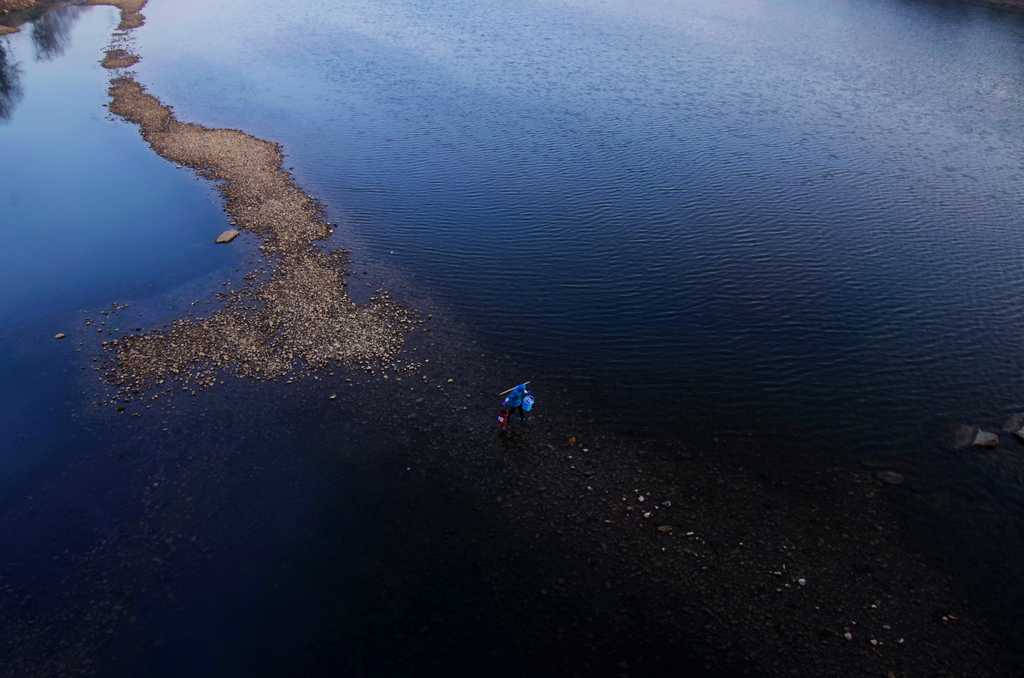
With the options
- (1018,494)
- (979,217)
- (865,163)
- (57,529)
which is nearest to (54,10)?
(57,529)

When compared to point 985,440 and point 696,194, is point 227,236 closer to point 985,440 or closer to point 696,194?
point 696,194

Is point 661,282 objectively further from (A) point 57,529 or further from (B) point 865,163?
(A) point 57,529

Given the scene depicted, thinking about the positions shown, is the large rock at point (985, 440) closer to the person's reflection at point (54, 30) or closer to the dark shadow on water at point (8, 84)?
the dark shadow on water at point (8, 84)

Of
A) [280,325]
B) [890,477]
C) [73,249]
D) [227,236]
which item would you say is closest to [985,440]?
[890,477]

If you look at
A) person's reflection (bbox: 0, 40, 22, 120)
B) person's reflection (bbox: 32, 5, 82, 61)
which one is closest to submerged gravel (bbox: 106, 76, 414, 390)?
person's reflection (bbox: 0, 40, 22, 120)

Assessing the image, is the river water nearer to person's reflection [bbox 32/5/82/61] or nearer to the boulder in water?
the boulder in water
